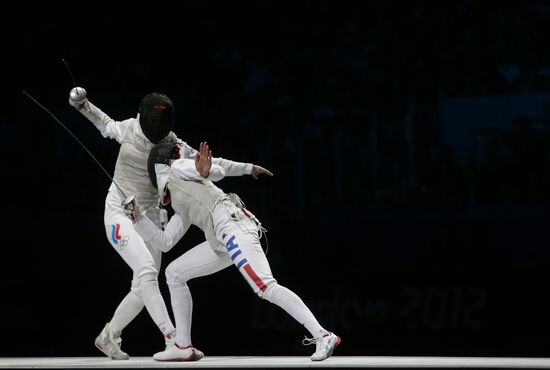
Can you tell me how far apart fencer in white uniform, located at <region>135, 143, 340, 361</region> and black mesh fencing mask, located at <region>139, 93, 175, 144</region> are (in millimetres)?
174

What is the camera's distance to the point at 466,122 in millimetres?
7605

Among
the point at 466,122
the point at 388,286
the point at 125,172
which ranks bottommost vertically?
the point at 388,286

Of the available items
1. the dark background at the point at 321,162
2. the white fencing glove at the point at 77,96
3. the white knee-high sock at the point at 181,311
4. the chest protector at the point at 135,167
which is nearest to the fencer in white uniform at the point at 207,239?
the white knee-high sock at the point at 181,311

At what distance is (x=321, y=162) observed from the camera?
7.49 meters

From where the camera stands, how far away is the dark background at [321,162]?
6246mm

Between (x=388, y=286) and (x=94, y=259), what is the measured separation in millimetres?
2287

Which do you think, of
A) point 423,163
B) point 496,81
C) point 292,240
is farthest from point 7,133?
point 496,81

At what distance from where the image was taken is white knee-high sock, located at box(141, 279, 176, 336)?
413 cm

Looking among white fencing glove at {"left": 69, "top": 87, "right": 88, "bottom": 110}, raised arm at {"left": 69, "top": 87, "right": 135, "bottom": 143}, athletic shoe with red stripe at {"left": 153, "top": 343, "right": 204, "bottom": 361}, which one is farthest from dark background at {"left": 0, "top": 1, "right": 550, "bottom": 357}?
white fencing glove at {"left": 69, "top": 87, "right": 88, "bottom": 110}

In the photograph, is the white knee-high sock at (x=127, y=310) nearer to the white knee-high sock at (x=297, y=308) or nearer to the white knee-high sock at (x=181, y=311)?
the white knee-high sock at (x=181, y=311)

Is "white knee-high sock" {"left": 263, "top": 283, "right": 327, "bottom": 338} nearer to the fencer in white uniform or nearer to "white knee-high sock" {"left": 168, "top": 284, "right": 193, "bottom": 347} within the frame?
the fencer in white uniform

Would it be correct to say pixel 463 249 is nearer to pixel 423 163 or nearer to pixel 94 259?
pixel 423 163

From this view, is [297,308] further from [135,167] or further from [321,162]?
[321,162]

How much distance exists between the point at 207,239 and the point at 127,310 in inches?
23.8
